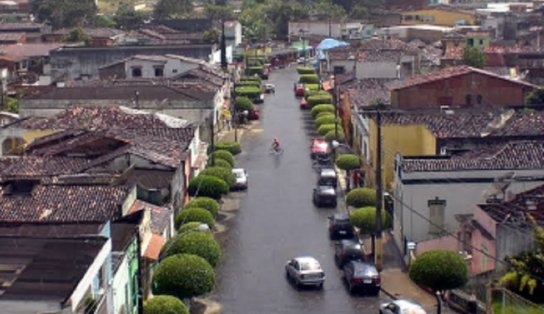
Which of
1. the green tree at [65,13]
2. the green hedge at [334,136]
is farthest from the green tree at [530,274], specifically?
the green tree at [65,13]

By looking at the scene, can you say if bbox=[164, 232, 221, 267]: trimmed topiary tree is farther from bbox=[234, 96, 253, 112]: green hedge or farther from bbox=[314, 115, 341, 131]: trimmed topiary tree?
bbox=[234, 96, 253, 112]: green hedge

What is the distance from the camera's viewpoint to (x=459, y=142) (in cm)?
3716

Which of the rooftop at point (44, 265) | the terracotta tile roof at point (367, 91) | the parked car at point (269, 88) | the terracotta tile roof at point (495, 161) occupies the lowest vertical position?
the parked car at point (269, 88)

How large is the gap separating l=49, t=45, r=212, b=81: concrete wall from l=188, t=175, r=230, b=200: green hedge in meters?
33.0

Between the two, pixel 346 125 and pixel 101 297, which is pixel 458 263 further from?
pixel 346 125

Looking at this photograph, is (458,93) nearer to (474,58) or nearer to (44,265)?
(474,58)

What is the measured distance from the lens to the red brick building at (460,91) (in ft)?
156

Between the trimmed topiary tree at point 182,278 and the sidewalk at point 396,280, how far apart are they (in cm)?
542

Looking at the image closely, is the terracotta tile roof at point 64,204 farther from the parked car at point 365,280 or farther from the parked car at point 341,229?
the parked car at point 341,229

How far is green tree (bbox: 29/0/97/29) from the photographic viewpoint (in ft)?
353

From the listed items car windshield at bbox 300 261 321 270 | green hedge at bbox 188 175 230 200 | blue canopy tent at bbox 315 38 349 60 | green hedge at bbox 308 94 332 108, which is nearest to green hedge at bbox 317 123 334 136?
green hedge at bbox 308 94 332 108

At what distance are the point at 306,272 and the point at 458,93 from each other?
20579 millimetres

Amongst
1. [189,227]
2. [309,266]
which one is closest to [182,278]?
[309,266]

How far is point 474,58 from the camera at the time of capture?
63.6m
